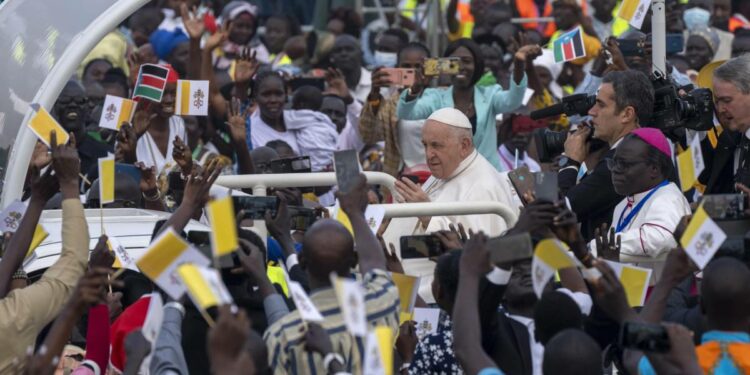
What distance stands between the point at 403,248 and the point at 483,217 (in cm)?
161

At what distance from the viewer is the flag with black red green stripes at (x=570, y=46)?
9.63 meters

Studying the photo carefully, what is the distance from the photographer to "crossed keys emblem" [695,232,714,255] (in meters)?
5.11

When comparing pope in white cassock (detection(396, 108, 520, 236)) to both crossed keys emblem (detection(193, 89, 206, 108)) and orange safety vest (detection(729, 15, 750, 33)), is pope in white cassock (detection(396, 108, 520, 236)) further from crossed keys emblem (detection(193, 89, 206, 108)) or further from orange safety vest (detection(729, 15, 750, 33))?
orange safety vest (detection(729, 15, 750, 33))

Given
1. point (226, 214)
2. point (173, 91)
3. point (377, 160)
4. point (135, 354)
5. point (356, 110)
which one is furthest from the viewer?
point (356, 110)

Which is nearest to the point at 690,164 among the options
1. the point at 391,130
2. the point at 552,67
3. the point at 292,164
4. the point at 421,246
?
the point at 421,246

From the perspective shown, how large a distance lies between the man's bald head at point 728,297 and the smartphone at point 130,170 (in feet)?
14.5

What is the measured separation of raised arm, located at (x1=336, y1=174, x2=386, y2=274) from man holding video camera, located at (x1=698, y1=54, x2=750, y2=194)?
7.85 ft

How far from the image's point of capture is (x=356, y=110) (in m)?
13.1

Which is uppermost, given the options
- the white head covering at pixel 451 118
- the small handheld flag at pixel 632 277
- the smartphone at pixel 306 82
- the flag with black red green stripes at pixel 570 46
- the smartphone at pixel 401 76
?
the flag with black red green stripes at pixel 570 46

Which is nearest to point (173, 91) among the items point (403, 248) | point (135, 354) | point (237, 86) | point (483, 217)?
point (237, 86)

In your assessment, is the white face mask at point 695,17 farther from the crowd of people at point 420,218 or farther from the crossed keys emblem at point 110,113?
the crossed keys emblem at point 110,113

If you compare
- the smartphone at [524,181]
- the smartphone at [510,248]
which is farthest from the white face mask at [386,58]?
the smartphone at [510,248]

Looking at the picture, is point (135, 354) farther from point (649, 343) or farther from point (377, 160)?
Answer: point (377, 160)

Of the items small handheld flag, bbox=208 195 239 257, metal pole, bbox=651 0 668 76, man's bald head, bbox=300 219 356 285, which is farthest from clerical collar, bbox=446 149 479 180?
small handheld flag, bbox=208 195 239 257
